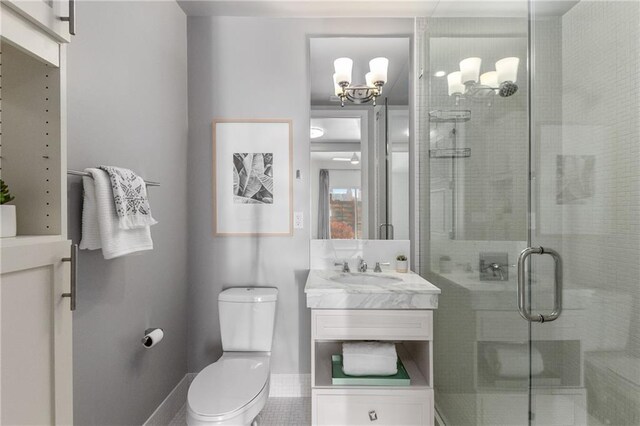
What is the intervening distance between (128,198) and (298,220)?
114 cm

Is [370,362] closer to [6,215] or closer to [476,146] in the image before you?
[476,146]

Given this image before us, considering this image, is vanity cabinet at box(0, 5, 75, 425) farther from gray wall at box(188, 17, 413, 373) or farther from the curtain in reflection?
the curtain in reflection

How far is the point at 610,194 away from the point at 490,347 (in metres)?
0.80

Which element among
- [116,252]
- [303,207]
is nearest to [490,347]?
[303,207]

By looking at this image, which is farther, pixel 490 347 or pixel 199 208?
pixel 199 208

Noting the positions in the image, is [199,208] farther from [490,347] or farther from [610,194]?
[610,194]

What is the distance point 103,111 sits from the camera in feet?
4.87

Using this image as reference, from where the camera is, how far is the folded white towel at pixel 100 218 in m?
1.30

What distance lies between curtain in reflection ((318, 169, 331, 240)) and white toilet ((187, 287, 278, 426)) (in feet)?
1.68

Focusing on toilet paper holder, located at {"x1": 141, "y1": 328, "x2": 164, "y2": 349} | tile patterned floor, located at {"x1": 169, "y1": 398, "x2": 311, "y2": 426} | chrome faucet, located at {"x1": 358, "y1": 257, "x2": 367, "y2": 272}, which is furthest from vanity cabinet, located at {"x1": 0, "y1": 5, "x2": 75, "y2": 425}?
chrome faucet, located at {"x1": 358, "y1": 257, "x2": 367, "y2": 272}

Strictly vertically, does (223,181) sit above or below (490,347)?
above

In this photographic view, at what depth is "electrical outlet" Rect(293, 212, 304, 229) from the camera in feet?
7.77

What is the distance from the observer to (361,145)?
236 cm

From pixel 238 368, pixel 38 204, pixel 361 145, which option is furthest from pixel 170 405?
pixel 361 145
